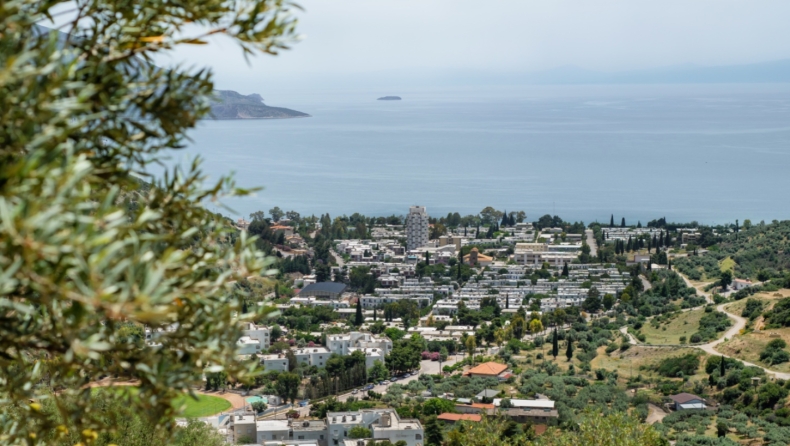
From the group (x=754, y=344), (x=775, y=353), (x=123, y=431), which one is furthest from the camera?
(x=754, y=344)

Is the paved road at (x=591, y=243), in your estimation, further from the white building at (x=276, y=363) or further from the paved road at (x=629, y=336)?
the white building at (x=276, y=363)

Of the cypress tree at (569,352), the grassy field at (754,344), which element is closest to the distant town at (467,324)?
the cypress tree at (569,352)

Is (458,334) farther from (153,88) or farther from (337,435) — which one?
(153,88)

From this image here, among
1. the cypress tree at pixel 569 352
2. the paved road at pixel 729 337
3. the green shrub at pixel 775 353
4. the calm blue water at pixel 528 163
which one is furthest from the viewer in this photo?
the calm blue water at pixel 528 163

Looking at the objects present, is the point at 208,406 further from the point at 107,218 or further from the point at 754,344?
the point at 107,218

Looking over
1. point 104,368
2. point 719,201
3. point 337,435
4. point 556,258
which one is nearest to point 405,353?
point 337,435

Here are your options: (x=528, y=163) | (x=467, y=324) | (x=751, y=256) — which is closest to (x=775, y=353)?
(x=467, y=324)
